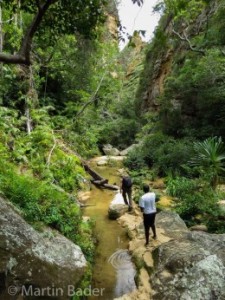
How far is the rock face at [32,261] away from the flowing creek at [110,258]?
98cm


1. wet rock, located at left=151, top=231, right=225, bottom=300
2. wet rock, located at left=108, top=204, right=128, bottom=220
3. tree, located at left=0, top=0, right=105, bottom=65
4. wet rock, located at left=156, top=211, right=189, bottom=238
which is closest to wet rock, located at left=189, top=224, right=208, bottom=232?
wet rock, located at left=156, top=211, right=189, bottom=238

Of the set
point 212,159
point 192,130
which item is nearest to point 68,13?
point 212,159

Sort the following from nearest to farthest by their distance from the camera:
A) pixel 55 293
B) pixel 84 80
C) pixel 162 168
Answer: pixel 55 293, pixel 162 168, pixel 84 80

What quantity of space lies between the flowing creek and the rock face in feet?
3.22

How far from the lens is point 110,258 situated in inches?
298

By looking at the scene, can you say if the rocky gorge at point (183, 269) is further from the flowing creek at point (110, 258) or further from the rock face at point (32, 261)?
the rock face at point (32, 261)

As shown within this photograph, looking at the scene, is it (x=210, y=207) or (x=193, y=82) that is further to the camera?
(x=193, y=82)

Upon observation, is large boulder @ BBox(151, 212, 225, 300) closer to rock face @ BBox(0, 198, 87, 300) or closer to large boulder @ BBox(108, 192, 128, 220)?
rock face @ BBox(0, 198, 87, 300)

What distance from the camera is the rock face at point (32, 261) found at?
487 cm

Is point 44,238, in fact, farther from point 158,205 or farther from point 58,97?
point 58,97

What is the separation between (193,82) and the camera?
16656 millimetres

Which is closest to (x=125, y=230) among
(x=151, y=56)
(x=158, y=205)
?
(x=158, y=205)

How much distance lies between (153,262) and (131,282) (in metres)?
0.68

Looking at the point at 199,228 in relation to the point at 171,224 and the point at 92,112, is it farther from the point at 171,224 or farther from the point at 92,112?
the point at 92,112
